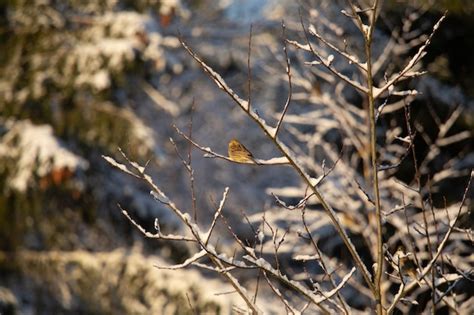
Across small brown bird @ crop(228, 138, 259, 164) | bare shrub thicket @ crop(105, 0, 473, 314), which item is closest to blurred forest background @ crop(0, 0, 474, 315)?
bare shrub thicket @ crop(105, 0, 473, 314)

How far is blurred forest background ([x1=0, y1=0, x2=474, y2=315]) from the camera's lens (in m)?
6.12

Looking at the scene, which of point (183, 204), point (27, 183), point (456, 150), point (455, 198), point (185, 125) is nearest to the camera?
point (27, 183)

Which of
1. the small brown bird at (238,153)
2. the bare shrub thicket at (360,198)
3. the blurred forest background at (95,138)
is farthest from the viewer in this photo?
the blurred forest background at (95,138)

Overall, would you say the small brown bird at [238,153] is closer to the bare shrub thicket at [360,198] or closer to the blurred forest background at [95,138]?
the bare shrub thicket at [360,198]

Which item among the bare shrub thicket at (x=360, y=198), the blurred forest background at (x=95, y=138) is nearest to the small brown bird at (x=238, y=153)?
the bare shrub thicket at (x=360, y=198)

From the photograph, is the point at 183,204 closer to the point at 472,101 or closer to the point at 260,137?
the point at 260,137

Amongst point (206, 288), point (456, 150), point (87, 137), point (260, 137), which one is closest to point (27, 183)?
point (87, 137)

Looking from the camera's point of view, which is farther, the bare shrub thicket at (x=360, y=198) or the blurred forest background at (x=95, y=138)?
the blurred forest background at (x=95, y=138)

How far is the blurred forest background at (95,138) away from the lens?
6.12 metres

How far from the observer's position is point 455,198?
635 centimetres

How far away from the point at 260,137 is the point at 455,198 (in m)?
5.02

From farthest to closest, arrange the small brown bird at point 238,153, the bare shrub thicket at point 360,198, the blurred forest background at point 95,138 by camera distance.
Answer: the blurred forest background at point 95,138 → the bare shrub thicket at point 360,198 → the small brown bird at point 238,153

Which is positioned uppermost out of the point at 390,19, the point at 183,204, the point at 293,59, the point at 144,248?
the point at 390,19

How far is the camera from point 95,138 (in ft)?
21.0
